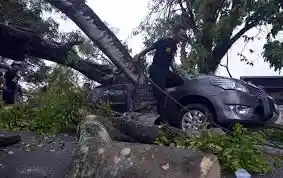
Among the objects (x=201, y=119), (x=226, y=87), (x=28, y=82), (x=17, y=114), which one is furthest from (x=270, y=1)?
(x=28, y=82)

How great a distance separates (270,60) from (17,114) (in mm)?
7305

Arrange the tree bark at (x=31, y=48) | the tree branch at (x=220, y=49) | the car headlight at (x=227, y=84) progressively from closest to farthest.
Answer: the tree bark at (x=31, y=48) → the car headlight at (x=227, y=84) → the tree branch at (x=220, y=49)

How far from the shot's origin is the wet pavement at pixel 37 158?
14.8ft

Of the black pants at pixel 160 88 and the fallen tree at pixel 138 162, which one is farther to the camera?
the black pants at pixel 160 88

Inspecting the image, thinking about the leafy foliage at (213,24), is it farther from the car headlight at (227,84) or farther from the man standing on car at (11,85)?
the man standing on car at (11,85)

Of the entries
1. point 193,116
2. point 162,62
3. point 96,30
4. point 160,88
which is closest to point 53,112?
point 96,30

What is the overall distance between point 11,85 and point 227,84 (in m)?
5.55

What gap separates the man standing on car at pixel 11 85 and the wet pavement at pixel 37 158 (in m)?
3.72

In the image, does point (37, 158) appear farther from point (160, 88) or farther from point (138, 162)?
point (138, 162)

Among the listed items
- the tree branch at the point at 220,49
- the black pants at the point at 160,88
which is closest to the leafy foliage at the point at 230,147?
the black pants at the point at 160,88

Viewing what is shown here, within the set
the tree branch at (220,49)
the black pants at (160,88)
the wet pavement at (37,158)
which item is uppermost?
the tree branch at (220,49)

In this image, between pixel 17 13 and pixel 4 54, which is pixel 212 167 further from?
pixel 17 13

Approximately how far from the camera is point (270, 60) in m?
11.7

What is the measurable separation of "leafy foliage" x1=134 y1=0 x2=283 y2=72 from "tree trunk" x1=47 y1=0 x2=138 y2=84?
2962mm
